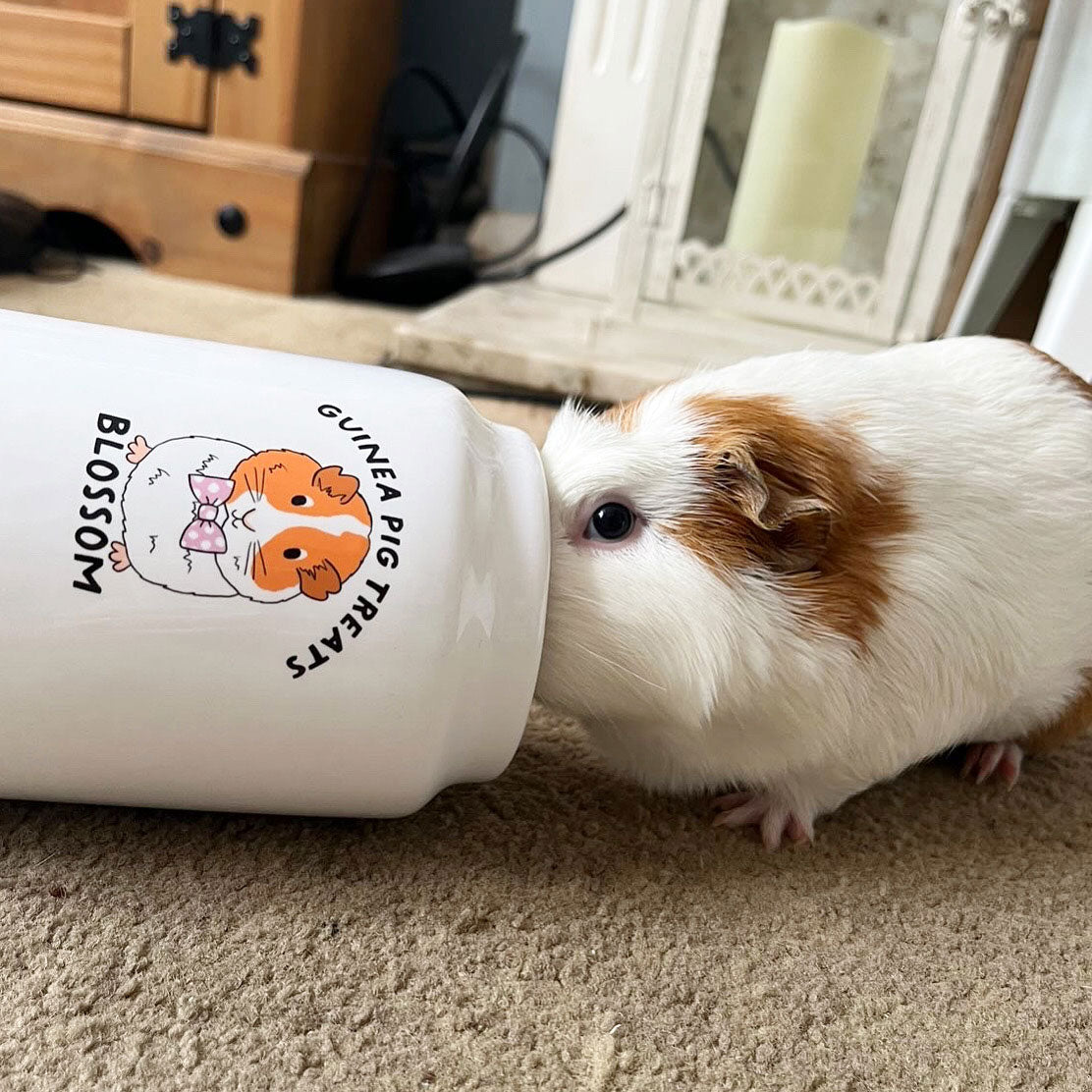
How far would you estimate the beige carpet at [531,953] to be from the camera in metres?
0.46

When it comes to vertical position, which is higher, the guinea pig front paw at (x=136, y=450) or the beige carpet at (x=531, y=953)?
the guinea pig front paw at (x=136, y=450)

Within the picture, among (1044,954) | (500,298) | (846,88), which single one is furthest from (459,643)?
(500,298)

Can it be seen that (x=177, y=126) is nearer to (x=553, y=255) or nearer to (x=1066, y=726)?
(x=553, y=255)

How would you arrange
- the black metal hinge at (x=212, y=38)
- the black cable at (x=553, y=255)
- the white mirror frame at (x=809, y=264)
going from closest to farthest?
1. the white mirror frame at (x=809, y=264)
2. the black metal hinge at (x=212, y=38)
3. the black cable at (x=553, y=255)

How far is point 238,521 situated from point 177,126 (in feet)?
4.56

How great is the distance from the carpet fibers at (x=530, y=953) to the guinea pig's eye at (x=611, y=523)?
0.57 ft

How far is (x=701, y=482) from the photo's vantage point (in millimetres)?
587

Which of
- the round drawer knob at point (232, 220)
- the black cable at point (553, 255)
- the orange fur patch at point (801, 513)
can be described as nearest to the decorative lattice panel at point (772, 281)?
the black cable at point (553, 255)

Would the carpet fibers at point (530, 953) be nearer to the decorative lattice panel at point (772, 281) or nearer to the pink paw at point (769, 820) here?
the pink paw at point (769, 820)

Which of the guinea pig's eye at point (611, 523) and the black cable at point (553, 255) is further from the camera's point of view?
the black cable at point (553, 255)

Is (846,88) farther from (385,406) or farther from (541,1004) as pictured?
(541,1004)

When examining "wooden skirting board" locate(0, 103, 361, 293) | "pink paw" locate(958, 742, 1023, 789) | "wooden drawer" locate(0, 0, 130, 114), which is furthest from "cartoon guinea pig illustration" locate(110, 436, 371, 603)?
"wooden drawer" locate(0, 0, 130, 114)

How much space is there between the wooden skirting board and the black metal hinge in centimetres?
11

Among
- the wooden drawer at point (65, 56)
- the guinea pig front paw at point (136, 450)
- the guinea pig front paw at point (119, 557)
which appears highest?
the wooden drawer at point (65, 56)
